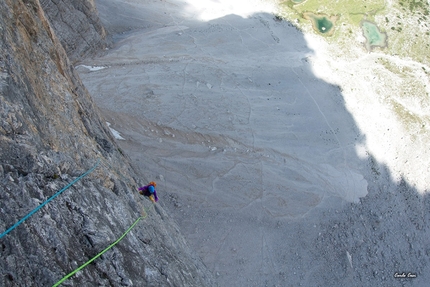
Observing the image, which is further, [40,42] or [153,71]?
[153,71]

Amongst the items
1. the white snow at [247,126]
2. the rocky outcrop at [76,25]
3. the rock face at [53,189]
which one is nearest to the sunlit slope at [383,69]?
the white snow at [247,126]

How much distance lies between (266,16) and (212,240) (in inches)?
1044

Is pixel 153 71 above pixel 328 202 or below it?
above

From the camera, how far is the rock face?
519 cm

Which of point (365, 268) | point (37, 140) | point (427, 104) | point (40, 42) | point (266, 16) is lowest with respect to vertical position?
point (365, 268)

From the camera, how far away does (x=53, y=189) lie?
597 centimetres

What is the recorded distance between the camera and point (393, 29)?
3244 cm

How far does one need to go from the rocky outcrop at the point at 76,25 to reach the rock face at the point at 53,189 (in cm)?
1585

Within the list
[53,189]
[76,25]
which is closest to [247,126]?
[76,25]

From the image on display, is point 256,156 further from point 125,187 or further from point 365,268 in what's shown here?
point 125,187

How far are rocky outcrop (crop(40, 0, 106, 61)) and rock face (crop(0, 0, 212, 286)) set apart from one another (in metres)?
15.9

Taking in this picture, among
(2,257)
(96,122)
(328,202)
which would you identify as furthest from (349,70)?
(2,257)

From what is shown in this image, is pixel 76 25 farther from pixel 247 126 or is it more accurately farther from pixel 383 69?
pixel 383 69

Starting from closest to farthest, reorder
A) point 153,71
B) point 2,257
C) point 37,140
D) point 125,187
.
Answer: point 2,257, point 37,140, point 125,187, point 153,71
